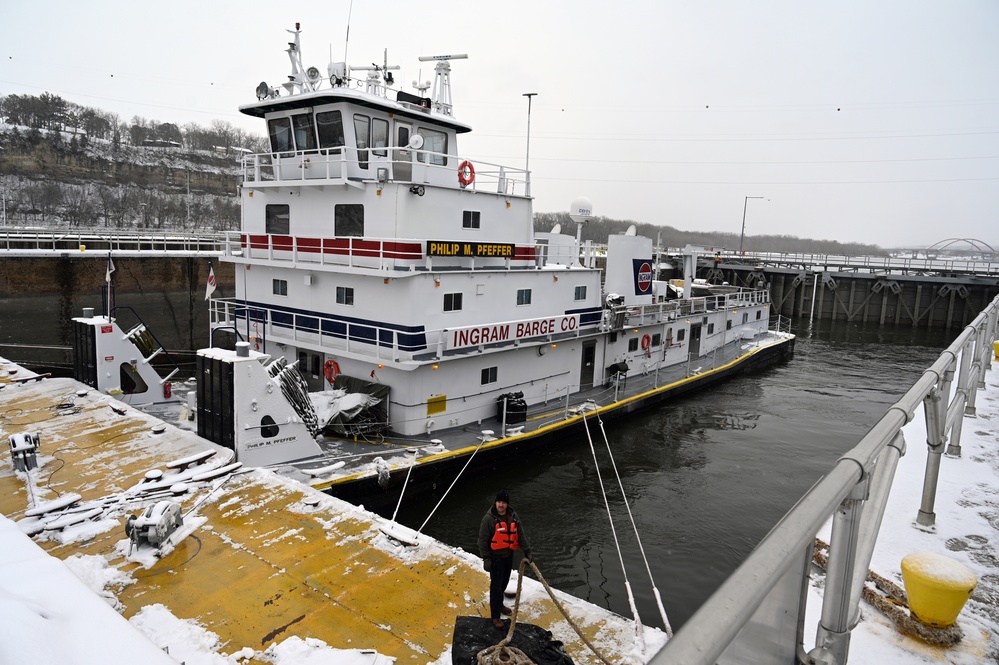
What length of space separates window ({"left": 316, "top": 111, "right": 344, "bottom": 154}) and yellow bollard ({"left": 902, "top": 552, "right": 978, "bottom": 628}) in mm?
15278

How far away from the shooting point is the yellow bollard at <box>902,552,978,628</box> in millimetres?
2906

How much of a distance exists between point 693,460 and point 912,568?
14.9 meters

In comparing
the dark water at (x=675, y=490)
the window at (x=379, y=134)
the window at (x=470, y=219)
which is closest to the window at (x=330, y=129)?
the window at (x=379, y=134)

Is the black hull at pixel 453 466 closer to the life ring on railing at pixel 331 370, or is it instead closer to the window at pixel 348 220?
the life ring on railing at pixel 331 370

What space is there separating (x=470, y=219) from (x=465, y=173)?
1279 millimetres

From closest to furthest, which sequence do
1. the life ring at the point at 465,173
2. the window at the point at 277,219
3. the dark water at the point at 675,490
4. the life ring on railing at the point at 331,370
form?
1. the dark water at the point at 675,490
2. the life ring on railing at the point at 331,370
3. the life ring at the point at 465,173
4. the window at the point at 277,219

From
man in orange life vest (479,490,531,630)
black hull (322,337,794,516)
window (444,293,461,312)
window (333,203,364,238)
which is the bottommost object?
black hull (322,337,794,516)

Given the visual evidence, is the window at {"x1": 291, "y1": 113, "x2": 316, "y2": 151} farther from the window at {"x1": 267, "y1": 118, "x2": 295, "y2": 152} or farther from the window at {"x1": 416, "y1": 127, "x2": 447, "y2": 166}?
the window at {"x1": 416, "y1": 127, "x2": 447, "y2": 166}

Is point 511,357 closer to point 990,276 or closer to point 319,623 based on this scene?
point 319,623

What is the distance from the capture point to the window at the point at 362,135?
1546 centimetres

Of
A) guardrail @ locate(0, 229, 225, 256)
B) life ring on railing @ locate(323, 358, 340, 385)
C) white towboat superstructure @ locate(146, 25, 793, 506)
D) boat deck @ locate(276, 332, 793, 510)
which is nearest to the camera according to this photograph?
boat deck @ locate(276, 332, 793, 510)

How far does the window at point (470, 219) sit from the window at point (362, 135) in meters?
2.87

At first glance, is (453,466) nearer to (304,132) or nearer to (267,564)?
(267,564)

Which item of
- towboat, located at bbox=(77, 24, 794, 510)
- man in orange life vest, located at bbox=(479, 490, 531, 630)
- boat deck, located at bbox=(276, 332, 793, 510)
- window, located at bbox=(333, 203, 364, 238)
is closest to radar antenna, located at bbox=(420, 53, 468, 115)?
towboat, located at bbox=(77, 24, 794, 510)
